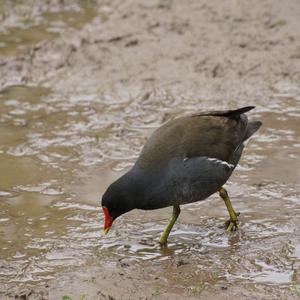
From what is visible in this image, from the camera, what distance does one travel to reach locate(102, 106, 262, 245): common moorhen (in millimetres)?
6129

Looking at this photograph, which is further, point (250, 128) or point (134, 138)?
point (134, 138)

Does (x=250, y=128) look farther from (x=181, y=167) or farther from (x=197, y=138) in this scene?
(x=181, y=167)

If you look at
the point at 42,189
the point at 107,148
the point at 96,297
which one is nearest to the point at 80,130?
the point at 107,148

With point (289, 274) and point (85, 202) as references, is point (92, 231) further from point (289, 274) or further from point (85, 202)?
point (289, 274)

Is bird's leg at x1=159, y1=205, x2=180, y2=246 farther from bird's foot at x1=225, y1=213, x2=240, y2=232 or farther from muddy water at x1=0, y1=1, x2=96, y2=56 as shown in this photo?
muddy water at x1=0, y1=1, x2=96, y2=56

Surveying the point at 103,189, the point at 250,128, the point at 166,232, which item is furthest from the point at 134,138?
the point at 166,232

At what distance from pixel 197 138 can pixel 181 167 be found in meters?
0.34

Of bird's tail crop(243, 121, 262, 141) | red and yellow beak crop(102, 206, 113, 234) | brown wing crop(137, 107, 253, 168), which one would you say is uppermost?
brown wing crop(137, 107, 253, 168)

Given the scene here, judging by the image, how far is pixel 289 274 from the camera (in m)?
5.73

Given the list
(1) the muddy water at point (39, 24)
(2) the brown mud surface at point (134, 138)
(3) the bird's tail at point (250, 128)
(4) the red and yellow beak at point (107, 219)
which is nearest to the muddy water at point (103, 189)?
(2) the brown mud surface at point (134, 138)

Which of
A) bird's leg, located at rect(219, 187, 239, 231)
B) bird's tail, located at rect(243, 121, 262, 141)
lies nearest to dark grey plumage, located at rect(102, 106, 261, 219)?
bird's tail, located at rect(243, 121, 262, 141)

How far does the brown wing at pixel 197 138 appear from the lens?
6312 mm

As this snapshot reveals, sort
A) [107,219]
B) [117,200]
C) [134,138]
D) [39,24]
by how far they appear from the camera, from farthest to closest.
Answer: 1. [39,24]
2. [134,138]
3. [107,219]
4. [117,200]

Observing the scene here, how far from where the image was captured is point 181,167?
627 cm
